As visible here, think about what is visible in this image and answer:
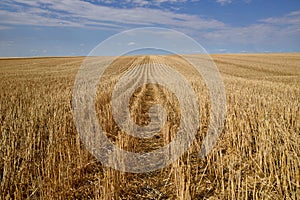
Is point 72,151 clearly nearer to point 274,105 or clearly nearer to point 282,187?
point 282,187

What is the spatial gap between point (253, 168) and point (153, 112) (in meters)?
4.70

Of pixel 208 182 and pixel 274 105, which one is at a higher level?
pixel 274 105

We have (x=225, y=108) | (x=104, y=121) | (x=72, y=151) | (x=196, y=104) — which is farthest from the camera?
(x=196, y=104)

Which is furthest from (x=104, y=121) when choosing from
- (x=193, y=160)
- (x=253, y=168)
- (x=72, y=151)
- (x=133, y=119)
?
(x=253, y=168)

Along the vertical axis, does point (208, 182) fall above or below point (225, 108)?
below

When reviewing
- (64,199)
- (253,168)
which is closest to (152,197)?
(64,199)

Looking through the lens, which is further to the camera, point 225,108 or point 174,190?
point 225,108

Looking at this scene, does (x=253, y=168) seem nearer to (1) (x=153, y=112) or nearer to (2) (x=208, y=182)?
(2) (x=208, y=182)

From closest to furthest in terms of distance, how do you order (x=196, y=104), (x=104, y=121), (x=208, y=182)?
(x=208, y=182), (x=104, y=121), (x=196, y=104)

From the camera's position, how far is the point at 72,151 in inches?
175

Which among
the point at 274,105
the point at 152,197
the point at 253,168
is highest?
the point at 274,105

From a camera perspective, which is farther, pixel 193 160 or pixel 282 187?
pixel 193 160

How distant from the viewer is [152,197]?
138 inches

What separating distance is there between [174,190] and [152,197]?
0.31 meters
